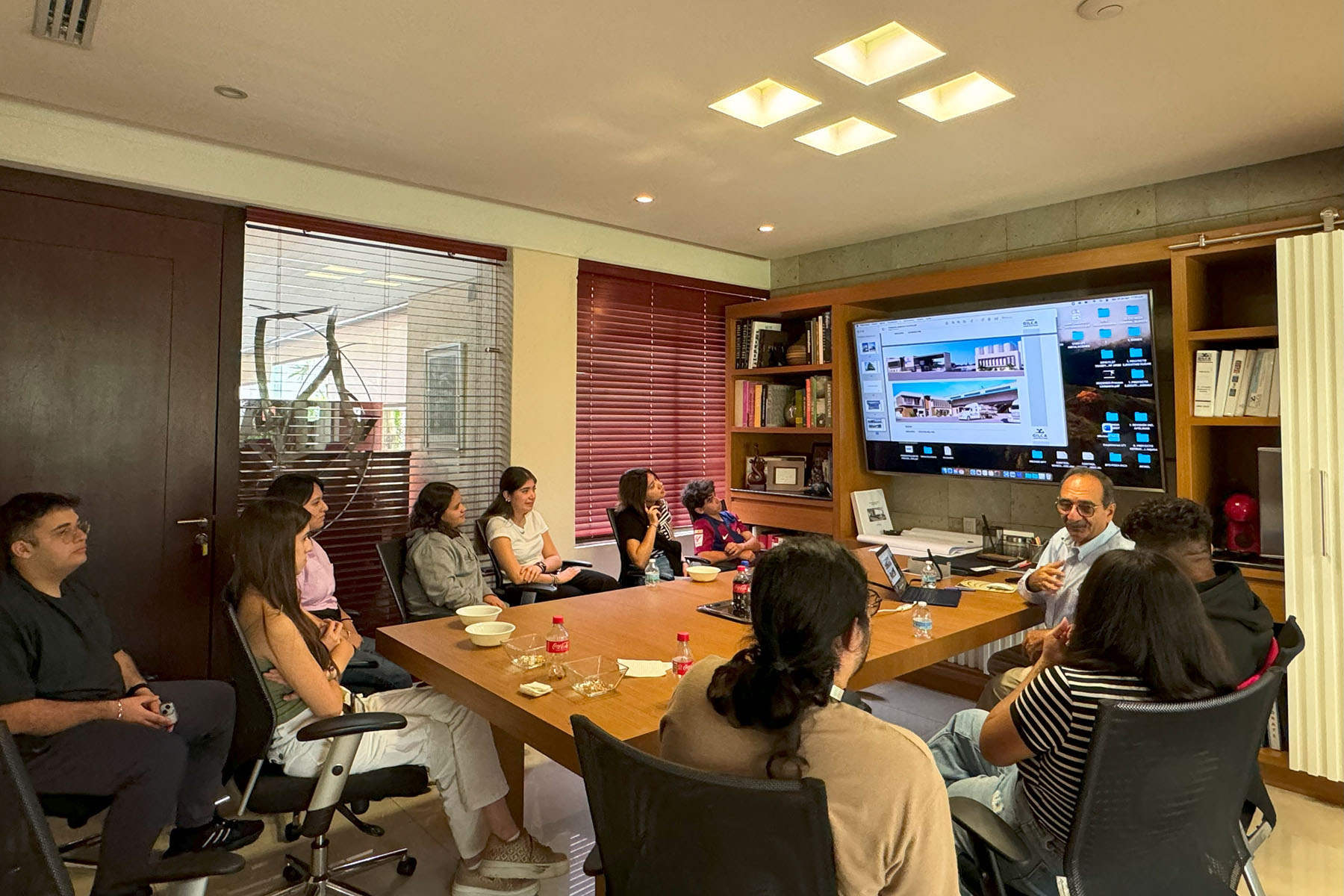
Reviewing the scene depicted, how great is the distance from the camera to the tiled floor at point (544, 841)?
244 centimetres

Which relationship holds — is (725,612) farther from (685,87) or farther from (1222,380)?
(1222,380)

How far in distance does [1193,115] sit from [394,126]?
3043mm

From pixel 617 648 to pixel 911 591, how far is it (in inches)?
52.4

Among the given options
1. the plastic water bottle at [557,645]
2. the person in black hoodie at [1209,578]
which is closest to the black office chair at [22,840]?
the plastic water bottle at [557,645]

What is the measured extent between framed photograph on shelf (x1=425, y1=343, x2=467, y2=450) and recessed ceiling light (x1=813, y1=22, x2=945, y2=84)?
2.48 meters

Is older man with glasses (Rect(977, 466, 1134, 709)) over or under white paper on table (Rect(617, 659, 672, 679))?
over

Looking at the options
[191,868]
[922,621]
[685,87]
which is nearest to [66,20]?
[685,87]

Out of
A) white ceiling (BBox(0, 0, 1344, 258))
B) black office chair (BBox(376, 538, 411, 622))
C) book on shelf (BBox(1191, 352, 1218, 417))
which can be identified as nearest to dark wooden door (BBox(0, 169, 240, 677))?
white ceiling (BBox(0, 0, 1344, 258))

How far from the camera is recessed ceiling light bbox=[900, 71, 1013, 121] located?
278 cm

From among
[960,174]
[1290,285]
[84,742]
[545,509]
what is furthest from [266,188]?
[1290,285]

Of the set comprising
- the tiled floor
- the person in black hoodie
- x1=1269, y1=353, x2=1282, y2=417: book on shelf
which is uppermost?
x1=1269, y1=353, x2=1282, y2=417: book on shelf

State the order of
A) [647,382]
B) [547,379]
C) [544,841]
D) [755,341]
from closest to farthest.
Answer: [544,841] → [547,379] → [647,382] → [755,341]

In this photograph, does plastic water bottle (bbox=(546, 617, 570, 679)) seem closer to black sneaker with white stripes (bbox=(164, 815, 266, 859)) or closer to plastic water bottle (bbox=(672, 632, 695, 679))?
plastic water bottle (bbox=(672, 632, 695, 679))

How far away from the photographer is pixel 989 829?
4.94 ft
